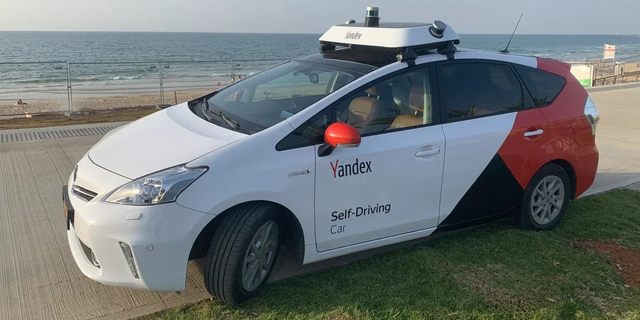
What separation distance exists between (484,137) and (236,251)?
2126 mm

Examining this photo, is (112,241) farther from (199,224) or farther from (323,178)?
(323,178)

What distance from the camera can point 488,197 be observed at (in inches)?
164

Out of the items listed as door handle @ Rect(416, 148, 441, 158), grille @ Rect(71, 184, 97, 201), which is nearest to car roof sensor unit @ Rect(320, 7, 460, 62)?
door handle @ Rect(416, 148, 441, 158)

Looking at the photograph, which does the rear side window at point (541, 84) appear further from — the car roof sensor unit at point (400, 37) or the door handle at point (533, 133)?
the car roof sensor unit at point (400, 37)

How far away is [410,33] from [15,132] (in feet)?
22.2

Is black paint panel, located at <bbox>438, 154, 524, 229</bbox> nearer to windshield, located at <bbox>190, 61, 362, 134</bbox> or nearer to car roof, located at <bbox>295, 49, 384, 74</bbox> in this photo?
car roof, located at <bbox>295, 49, 384, 74</bbox>

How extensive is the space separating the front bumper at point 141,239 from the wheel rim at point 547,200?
293 centimetres

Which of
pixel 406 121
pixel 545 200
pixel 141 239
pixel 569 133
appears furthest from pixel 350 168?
pixel 569 133

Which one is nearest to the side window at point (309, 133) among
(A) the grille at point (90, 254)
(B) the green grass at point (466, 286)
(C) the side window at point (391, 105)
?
(C) the side window at point (391, 105)

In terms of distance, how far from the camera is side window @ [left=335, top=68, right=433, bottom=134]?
357 cm

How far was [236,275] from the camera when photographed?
10.1 ft

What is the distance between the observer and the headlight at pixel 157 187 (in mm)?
2879

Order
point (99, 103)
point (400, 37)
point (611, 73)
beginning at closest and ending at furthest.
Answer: point (400, 37), point (99, 103), point (611, 73)

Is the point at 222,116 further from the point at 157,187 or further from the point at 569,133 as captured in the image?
the point at 569,133
